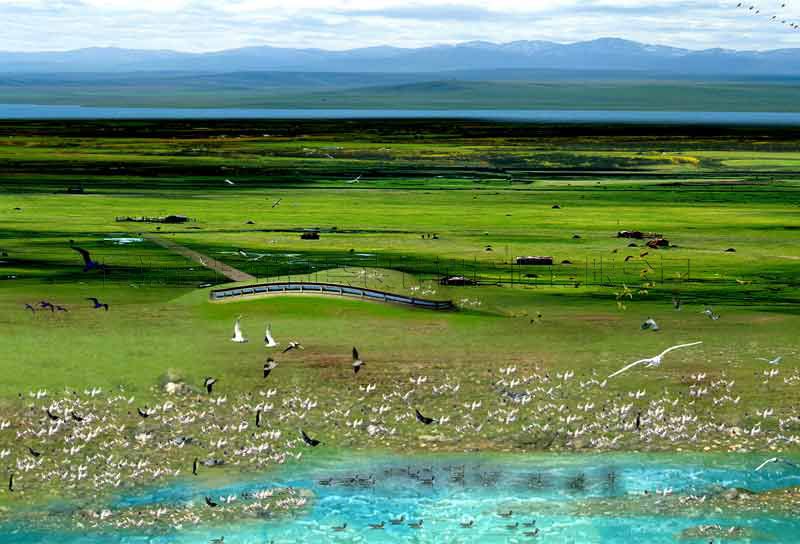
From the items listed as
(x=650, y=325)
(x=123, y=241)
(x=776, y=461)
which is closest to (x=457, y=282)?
(x=650, y=325)

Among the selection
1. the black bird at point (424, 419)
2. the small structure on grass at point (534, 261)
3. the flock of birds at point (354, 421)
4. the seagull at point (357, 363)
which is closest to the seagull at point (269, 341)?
the flock of birds at point (354, 421)

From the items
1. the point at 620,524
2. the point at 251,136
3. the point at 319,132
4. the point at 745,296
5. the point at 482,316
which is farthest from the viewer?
the point at 319,132

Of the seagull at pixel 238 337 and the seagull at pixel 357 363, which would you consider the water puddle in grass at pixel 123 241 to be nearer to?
the seagull at pixel 238 337

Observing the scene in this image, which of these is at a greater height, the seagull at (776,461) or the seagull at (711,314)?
the seagull at (711,314)

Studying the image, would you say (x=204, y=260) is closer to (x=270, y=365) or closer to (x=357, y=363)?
(x=270, y=365)

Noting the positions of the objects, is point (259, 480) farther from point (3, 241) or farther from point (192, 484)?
point (3, 241)

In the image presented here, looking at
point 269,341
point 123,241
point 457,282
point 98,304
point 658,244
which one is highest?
point 269,341

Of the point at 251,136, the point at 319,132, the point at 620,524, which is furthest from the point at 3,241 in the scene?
the point at 319,132
